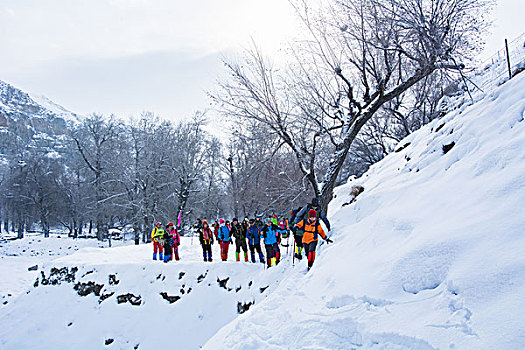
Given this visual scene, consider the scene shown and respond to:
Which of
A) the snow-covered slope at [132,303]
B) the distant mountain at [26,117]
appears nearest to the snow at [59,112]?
the distant mountain at [26,117]

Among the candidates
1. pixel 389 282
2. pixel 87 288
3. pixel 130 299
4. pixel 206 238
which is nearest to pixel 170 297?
pixel 130 299

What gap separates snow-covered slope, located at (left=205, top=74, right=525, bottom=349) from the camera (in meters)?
2.93

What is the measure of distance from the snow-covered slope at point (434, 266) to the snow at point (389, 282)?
0.02 meters

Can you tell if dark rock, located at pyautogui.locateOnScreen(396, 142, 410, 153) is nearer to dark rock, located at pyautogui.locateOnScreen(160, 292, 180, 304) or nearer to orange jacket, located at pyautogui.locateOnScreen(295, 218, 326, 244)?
orange jacket, located at pyautogui.locateOnScreen(295, 218, 326, 244)

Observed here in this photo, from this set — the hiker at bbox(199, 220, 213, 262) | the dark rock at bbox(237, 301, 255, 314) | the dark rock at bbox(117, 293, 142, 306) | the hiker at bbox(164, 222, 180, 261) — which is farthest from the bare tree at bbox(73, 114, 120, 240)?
the dark rock at bbox(237, 301, 255, 314)

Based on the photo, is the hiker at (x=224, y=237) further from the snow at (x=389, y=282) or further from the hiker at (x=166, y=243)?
the hiker at (x=166, y=243)

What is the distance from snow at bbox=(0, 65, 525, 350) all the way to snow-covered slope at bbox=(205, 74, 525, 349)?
0.02 meters

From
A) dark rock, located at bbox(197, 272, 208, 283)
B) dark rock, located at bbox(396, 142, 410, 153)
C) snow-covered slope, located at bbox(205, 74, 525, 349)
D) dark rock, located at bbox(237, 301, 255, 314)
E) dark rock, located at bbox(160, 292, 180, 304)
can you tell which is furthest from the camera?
dark rock, located at bbox(197, 272, 208, 283)

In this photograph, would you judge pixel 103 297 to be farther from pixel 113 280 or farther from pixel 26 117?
pixel 26 117

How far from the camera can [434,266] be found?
3.70 m

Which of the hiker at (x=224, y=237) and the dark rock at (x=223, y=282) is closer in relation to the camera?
the dark rock at (x=223, y=282)

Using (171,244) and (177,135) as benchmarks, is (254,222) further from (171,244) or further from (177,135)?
(177,135)

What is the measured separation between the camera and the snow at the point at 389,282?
3076 mm

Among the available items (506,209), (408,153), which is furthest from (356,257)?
(408,153)
